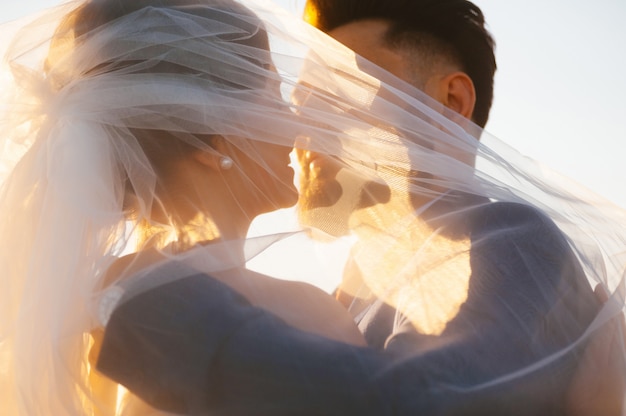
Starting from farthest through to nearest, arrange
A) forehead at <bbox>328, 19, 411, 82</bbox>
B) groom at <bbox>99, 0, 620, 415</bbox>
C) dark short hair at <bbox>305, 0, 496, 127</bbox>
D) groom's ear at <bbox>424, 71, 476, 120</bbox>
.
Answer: dark short hair at <bbox>305, 0, 496, 127</bbox> < forehead at <bbox>328, 19, 411, 82</bbox> < groom's ear at <bbox>424, 71, 476, 120</bbox> < groom at <bbox>99, 0, 620, 415</bbox>

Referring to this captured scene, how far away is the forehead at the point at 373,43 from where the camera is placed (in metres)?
3.26

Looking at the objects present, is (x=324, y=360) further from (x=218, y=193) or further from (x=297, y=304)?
(x=218, y=193)

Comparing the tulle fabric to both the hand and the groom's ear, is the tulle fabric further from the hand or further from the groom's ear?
the groom's ear

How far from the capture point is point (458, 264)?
1.94m

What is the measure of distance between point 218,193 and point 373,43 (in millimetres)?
1614

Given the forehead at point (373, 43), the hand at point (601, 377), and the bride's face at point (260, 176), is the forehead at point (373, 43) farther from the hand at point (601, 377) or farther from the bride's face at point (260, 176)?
the hand at point (601, 377)

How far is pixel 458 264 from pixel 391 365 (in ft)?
1.35

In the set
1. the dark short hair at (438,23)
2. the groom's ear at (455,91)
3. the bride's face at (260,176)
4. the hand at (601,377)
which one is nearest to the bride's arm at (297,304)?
the bride's face at (260,176)

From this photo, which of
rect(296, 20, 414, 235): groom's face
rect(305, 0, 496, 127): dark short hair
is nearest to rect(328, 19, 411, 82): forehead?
rect(305, 0, 496, 127): dark short hair

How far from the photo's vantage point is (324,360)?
161 cm

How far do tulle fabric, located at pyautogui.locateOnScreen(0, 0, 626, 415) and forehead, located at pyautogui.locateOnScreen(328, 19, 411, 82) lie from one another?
40.3 inches

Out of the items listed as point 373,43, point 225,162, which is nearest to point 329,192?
point 225,162

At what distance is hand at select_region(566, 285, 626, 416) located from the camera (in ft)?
6.07

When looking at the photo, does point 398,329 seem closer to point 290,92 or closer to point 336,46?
point 290,92
